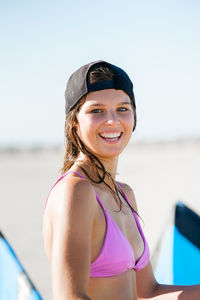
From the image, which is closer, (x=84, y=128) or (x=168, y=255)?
(x=84, y=128)

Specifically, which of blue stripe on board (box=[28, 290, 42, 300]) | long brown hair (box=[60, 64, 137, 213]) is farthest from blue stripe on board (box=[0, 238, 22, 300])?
long brown hair (box=[60, 64, 137, 213])

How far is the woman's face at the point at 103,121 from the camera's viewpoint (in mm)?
1638

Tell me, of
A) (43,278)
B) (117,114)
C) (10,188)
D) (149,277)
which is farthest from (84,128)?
→ (10,188)

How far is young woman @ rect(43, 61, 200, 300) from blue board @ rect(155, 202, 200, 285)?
3.39 ft

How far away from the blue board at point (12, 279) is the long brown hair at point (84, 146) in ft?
2.41

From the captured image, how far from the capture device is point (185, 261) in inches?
119

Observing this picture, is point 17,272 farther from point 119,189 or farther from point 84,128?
point 84,128

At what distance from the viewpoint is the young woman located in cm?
131

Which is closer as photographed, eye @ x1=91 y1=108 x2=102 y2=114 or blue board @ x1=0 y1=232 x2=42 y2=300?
eye @ x1=91 y1=108 x2=102 y2=114

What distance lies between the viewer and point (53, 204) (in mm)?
1415

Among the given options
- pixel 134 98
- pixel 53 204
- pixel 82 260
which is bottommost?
pixel 82 260

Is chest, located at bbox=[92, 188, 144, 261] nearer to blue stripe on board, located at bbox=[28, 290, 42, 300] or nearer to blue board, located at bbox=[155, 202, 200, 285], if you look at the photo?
blue stripe on board, located at bbox=[28, 290, 42, 300]

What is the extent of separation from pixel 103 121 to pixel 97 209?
37 centimetres

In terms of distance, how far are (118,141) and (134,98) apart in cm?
26
